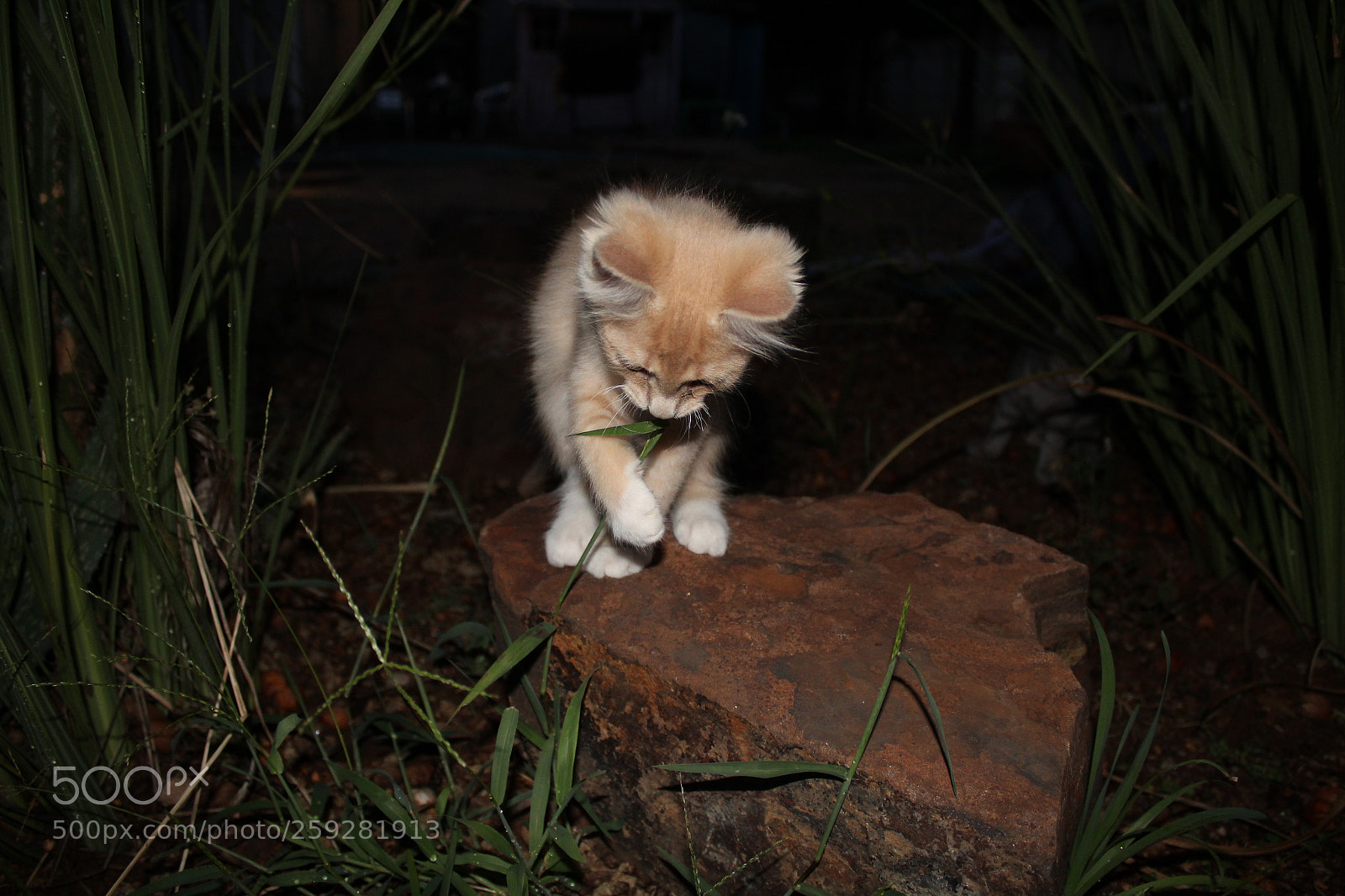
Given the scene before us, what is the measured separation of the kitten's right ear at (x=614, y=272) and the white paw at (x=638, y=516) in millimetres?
386

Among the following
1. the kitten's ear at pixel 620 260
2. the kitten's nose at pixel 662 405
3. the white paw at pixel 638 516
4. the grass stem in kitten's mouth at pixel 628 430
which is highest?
the kitten's ear at pixel 620 260

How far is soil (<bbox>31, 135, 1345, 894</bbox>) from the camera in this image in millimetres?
2330

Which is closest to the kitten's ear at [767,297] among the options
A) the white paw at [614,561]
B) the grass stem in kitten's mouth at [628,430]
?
the grass stem in kitten's mouth at [628,430]

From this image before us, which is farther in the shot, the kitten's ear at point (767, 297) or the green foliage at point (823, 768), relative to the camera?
the kitten's ear at point (767, 297)

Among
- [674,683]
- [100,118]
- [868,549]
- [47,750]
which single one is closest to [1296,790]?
[868,549]

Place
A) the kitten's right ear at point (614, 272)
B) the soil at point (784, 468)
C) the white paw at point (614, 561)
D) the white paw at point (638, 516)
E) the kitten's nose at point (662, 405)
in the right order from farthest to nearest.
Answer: the soil at point (784, 468) < the white paw at point (614, 561) < the white paw at point (638, 516) < the kitten's nose at point (662, 405) < the kitten's right ear at point (614, 272)

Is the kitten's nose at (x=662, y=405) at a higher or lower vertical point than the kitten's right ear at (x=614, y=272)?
lower

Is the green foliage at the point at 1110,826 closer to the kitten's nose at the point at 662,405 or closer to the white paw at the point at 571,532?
the kitten's nose at the point at 662,405

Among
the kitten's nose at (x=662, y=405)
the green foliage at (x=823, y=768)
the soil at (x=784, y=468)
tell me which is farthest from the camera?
the soil at (x=784, y=468)

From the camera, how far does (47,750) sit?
1818 millimetres

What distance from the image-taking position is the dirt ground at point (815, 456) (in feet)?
7.77

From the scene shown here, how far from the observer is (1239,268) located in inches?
96.0

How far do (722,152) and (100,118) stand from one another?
8.85 m

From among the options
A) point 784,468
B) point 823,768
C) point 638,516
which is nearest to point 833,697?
point 823,768
